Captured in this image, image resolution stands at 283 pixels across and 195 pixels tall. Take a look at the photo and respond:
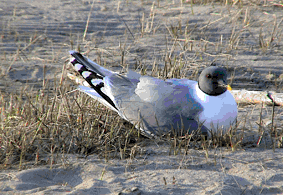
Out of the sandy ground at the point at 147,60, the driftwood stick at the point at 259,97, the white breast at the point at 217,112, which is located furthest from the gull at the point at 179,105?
the driftwood stick at the point at 259,97

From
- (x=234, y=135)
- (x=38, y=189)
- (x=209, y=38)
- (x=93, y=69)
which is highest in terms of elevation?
(x=209, y=38)

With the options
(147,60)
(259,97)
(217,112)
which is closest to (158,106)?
(217,112)

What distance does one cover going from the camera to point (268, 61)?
208 inches

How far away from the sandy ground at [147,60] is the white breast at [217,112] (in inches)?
8.6

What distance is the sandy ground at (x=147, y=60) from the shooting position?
258 centimetres

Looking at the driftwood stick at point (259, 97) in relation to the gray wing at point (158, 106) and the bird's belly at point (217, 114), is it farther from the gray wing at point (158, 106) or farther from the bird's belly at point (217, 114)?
the gray wing at point (158, 106)

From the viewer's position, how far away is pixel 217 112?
322 centimetres

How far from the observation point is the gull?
3.23 m

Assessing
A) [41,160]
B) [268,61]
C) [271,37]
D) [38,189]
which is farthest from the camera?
[271,37]

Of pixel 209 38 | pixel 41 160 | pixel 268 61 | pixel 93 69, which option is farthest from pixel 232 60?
pixel 41 160

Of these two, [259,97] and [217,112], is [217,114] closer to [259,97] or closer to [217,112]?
[217,112]

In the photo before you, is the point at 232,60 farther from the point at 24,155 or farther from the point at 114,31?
the point at 24,155

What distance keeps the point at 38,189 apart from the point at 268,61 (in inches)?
151

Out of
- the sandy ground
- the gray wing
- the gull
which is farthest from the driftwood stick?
the gray wing
